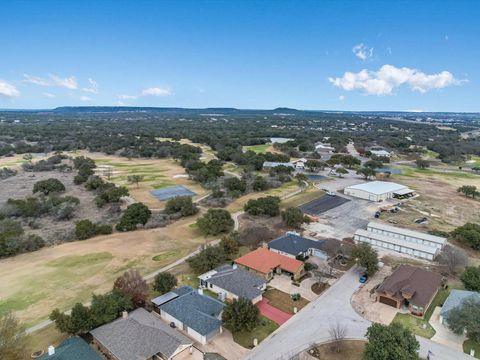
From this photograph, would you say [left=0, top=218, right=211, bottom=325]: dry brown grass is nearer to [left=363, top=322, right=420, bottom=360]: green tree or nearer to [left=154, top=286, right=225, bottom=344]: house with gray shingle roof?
[left=154, top=286, right=225, bottom=344]: house with gray shingle roof

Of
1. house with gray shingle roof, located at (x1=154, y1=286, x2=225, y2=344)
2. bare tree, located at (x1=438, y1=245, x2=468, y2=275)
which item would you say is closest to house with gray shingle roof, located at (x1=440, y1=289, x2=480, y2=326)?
bare tree, located at (x1=438, y1=245, x2=468, y2=275)

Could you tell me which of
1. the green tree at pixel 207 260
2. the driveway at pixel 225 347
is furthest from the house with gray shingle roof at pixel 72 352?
the green tree at pixel 207 260

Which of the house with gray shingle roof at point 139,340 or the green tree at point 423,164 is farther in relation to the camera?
the green tree at point 423,164

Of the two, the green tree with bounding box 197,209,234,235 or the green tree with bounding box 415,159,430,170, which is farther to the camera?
the green tree with bounding box 415,159,430,170

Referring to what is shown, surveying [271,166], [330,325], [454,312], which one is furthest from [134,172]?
[454,312]

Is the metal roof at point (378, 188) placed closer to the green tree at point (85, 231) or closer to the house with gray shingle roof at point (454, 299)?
the house with gray shingle roof at point (454, 299)

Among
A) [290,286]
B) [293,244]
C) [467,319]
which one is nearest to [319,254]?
[293,244]

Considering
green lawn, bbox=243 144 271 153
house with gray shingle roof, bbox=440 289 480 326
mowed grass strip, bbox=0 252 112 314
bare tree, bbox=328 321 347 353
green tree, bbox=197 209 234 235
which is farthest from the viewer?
green lawn, bbox=243 144 271 153
